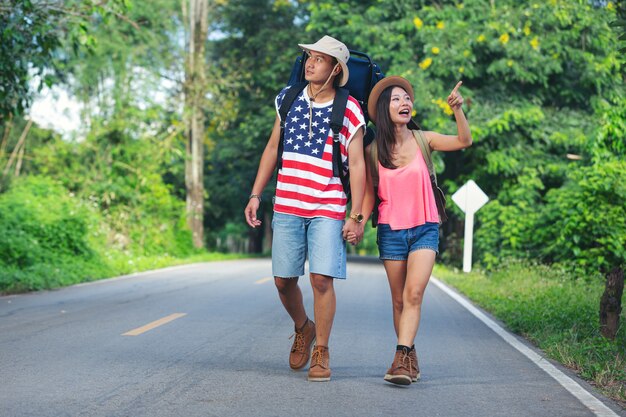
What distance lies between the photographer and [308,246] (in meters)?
6.08

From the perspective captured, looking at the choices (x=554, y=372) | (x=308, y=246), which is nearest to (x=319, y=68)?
(x=308, y=246)

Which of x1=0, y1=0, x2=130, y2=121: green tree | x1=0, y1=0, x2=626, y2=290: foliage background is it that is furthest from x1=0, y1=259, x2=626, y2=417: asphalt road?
x1=0, y1=0, x2=626, y2=290: foliage background

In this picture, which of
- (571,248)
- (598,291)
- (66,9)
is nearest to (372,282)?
(571,248)

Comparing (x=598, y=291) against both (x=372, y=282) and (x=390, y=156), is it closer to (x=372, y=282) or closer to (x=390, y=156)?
(x=372, y=282)

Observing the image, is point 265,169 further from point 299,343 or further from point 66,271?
point 66,271

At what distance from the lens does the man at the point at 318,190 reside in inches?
235

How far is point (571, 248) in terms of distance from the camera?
17.0 metres

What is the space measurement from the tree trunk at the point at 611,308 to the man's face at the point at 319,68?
3.60 m

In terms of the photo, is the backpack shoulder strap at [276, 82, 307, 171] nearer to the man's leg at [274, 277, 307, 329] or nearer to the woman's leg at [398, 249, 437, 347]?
the man's leg at [274, 277, 307, 329]

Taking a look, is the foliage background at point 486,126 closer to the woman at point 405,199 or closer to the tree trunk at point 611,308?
the tree trunk at point 611,308

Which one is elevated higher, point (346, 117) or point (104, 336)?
point (346, 117)

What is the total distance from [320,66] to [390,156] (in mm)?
730

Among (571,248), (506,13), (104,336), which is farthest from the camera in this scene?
(506,13)

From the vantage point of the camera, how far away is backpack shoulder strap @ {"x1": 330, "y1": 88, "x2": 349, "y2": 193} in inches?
233
